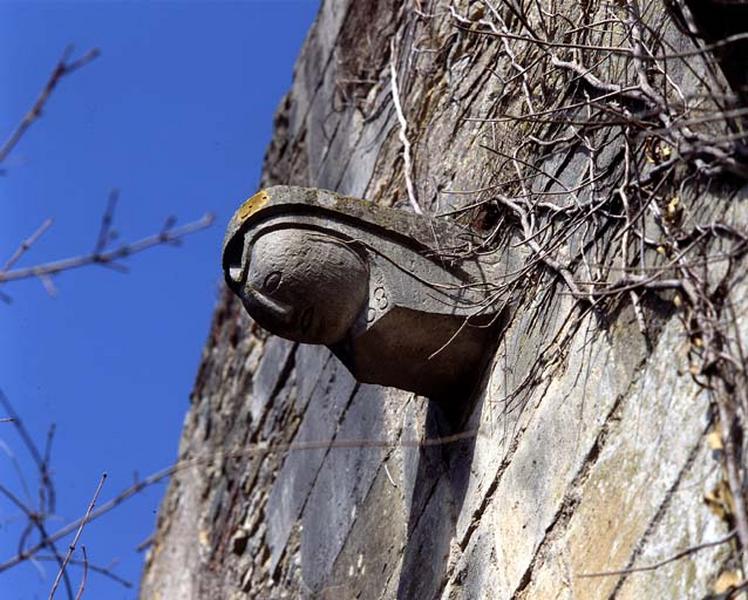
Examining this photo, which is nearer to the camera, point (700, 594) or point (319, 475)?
point (700, 594)

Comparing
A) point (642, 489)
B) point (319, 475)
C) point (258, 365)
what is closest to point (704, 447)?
point (642, 489)

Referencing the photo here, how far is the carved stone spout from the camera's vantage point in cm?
312

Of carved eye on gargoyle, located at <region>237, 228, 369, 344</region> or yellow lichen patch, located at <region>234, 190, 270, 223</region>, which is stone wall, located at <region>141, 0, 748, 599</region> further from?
yellow lichen patch, located at <region>234, 190, 270, 223</region>

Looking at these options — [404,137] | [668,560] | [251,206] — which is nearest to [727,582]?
[668,560]

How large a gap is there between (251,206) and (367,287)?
0.33 m

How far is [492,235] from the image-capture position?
325cm

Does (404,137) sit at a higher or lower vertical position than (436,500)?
higher

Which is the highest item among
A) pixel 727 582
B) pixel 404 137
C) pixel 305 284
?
pixel 404 137

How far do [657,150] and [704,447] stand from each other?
680mm

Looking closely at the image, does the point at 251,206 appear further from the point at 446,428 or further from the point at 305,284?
the point at 446,428

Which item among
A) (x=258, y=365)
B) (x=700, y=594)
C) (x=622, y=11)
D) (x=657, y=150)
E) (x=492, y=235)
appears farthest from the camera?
(x=258, y=365)

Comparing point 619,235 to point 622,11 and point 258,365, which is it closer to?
point 622,11

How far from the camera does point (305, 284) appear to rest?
3.12 metres

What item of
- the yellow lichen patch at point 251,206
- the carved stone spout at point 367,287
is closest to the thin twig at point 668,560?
the carved stone spout at point 367,287
